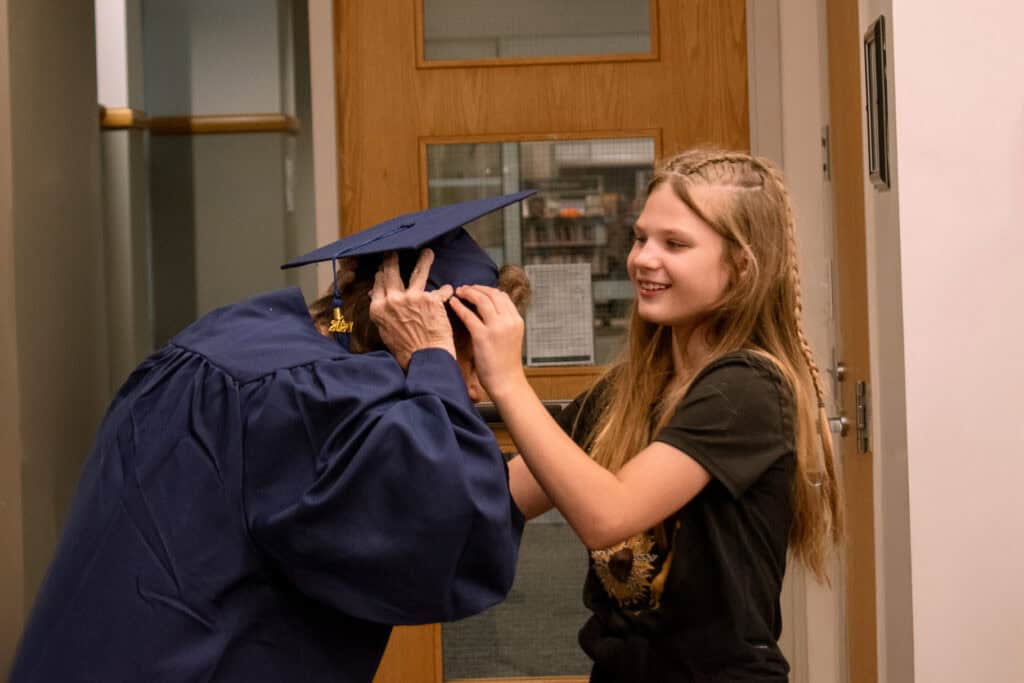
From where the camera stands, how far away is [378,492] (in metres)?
1.22

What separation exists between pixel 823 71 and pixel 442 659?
1747mm

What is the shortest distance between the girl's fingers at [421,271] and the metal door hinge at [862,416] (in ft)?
4.39

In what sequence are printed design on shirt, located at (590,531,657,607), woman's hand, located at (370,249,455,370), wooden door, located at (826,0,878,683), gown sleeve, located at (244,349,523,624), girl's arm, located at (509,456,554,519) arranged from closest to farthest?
gown sleeve, located at (244,349,523,624)
woman's hand, located at (370,249,455,370)
printed design on shirt, located at (590,531,657,607)
girl's arm, located at (509,456,554,519)
wooden door, located at (826,0,878,683)

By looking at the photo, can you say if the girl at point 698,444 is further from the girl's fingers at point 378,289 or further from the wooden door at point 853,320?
the wooden door at point 853,320

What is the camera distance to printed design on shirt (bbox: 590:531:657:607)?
1.58m

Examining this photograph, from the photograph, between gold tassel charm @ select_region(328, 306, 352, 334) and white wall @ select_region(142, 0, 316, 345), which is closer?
gold tassel charm @ select_region(328, 306, 352, 334)

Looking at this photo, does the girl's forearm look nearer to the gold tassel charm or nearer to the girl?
the girl

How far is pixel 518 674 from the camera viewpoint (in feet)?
10.5

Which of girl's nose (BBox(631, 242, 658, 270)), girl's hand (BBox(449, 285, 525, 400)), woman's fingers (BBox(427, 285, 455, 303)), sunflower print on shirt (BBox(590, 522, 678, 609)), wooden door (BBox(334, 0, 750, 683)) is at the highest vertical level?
wooden door (BBox(334, 0, 750, 683))

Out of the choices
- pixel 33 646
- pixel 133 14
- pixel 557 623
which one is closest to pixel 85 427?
pixel 557 623

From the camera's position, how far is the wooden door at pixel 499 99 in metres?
3.18

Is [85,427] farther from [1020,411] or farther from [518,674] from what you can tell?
[1020,411]

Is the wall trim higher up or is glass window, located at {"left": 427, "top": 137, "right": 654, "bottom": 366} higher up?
the wall trim

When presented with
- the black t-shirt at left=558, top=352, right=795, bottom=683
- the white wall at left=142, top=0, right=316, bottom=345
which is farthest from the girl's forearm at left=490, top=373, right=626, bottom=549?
the white wall at left=142, top=0, right=316, bottom=345
